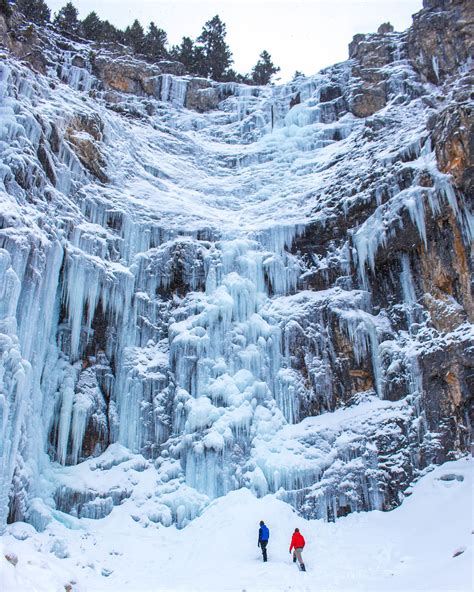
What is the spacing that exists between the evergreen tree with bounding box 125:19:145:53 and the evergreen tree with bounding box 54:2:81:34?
2747 mm

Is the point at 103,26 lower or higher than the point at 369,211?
higher

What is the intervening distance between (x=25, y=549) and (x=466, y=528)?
8187 mm

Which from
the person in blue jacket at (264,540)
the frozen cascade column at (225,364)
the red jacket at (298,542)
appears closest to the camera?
the red jacket at (298,542)

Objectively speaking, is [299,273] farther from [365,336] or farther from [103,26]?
[103,26]

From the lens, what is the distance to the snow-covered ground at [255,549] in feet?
30.3

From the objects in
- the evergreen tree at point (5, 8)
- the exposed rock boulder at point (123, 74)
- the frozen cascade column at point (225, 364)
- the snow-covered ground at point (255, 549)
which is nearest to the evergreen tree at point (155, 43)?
the exposed rock boulder at point (123, 74)

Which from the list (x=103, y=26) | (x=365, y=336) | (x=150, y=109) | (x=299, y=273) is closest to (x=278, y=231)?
(x=299, y=273)

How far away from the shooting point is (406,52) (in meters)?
23.8

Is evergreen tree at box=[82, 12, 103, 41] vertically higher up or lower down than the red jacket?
higher up

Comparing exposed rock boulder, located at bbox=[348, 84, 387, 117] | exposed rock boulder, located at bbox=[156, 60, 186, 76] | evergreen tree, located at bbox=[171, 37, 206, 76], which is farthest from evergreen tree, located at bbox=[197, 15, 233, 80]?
exposed rock boulder, located at bbox=[348, 84, 387, 117]

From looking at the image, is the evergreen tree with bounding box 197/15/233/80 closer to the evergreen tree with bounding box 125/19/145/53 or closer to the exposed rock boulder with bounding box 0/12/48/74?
the evergreen tree with bounding box 125/19/145/53

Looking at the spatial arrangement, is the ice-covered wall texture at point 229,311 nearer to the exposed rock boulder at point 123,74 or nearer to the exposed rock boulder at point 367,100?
the exposed rock boulder at point 367,100

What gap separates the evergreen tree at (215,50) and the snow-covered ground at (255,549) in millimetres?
25379

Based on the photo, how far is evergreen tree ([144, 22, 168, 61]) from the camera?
102 feet
